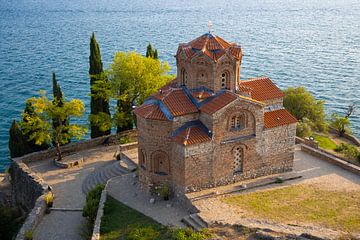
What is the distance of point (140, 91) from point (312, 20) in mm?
133556

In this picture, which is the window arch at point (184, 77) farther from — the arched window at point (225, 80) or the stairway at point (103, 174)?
the stairway at point (103, 174)

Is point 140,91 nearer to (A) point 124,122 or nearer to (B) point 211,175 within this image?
(A) point 124,122

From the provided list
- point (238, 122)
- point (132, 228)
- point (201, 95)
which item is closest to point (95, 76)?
point (201, 95)

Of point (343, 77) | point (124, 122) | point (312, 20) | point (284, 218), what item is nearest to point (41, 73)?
point (124, 122)

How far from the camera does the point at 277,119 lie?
3488 centimetres

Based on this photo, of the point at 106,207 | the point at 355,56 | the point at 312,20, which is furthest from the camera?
the point at 312,20

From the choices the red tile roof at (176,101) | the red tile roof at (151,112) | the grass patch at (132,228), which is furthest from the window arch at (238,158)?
the grass patch at (132,228)

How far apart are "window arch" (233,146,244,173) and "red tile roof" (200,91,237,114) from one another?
4173mm

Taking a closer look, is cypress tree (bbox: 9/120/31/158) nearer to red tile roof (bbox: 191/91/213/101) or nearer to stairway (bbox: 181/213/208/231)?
red tile roof (bbox: 191/91/213/101)

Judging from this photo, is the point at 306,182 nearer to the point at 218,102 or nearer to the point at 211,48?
the point at 218,102

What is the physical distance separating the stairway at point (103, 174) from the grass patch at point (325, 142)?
2388 cm

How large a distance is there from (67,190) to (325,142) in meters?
31.1

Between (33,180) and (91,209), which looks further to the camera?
(33,180)

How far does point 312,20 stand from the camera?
163000mm
